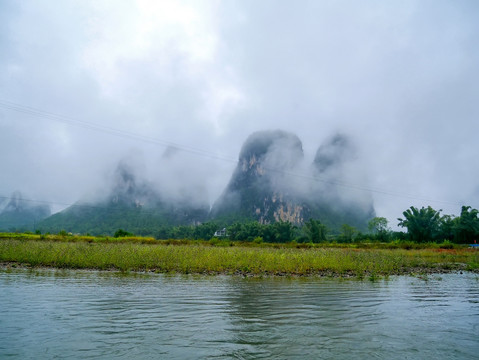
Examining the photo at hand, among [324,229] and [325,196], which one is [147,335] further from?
[325,196]

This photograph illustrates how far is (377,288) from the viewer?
1120 cm

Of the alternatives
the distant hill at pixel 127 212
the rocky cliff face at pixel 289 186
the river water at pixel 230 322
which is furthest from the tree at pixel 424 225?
the distant hill at pixel 127 212

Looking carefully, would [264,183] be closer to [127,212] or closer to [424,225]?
[127,212]

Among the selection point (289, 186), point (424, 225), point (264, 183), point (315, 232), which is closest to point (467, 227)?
point (424, 225)

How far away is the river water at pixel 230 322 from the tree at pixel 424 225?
184 ft

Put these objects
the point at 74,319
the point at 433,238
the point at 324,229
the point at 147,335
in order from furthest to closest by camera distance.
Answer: the point at 324,229 → the point at 433,238 → the point at 74,319 → the point at 147,335

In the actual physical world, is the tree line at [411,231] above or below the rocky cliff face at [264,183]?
below

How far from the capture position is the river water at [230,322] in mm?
4691

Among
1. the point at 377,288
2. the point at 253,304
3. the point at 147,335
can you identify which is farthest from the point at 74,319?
the point at 377,288

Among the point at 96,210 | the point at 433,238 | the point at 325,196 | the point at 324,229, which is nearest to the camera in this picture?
the point at 433,238

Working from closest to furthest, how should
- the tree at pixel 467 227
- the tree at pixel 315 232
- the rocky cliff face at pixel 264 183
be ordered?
the tree at pixel 467 227 → the tree at pixel 315 232 → the rocky cliff face at pixel 264 183

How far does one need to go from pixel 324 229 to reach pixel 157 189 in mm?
125689

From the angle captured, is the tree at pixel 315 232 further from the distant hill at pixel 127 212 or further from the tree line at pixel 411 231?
the distant hill at pixel 127 212

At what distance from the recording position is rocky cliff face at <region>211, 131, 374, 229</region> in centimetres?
13988
